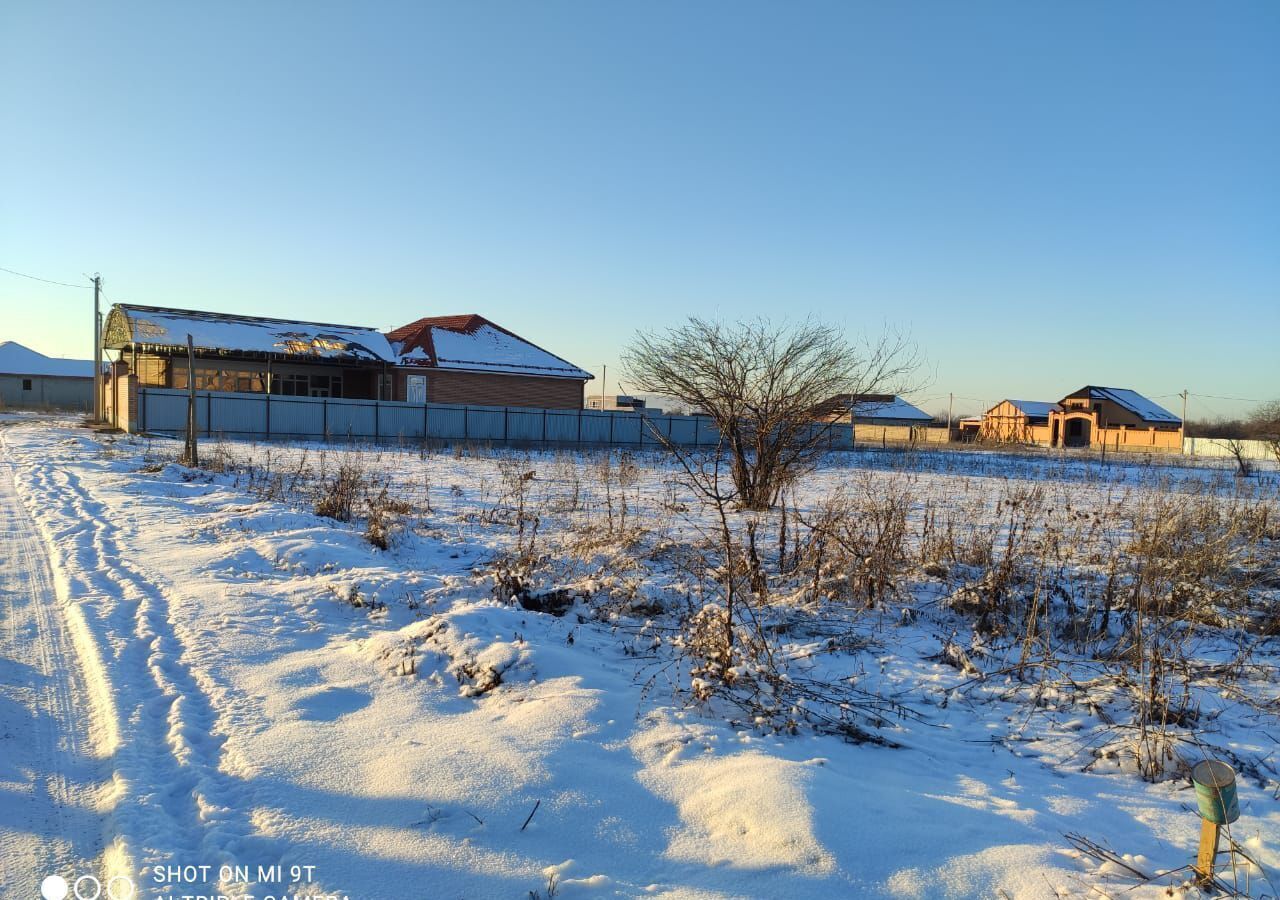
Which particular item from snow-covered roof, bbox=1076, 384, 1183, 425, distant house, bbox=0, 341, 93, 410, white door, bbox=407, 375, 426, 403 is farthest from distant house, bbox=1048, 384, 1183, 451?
distant house, bbox=0, 341, 93, 410

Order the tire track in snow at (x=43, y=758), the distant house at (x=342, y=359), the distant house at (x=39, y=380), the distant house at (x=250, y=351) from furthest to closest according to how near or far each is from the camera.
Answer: the distant house at (x=39, y=380), the distant house at (x=342, y=359), the distant house at (x=250, y=351), the tire track in snow at (x=43, y=758)

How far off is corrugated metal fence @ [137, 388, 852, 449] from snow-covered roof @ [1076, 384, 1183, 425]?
4267cm

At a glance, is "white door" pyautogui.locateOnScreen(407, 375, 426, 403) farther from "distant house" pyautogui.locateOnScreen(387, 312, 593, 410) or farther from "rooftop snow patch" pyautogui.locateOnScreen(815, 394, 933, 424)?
"rooftop snow patch" pyautogui.locateOnScreen(815, 394, 933, 424)

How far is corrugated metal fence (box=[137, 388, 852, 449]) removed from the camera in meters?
25.4

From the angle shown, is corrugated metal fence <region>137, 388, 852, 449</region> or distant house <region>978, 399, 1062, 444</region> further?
distant house <region>978, 399, 1062, 444</region>

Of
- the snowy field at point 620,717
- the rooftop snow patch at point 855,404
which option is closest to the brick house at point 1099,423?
the rooftop snow patch at point 855,404

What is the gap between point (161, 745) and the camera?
126 inches

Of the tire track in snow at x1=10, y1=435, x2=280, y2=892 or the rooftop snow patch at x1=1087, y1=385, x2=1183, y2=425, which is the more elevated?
the rooftop snow patch at x1=1087, y1=385, x2=1183, y2=425

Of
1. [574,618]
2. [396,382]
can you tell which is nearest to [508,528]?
[574,618]

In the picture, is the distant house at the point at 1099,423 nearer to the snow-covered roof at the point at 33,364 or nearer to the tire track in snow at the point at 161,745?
the tire track in snow at the point at 161,745

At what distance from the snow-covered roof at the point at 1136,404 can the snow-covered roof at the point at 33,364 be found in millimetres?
84638

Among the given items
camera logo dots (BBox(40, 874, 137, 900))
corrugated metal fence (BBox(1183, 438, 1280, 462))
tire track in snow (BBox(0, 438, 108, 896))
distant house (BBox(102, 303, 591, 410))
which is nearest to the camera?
camera logo dots (BBox(40, 874, 137, 900))

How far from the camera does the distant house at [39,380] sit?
6444cm

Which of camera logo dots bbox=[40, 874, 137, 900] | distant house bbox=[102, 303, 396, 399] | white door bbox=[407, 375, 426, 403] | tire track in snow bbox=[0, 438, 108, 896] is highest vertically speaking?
distant house bbox=[102, 303, 396, 399]
